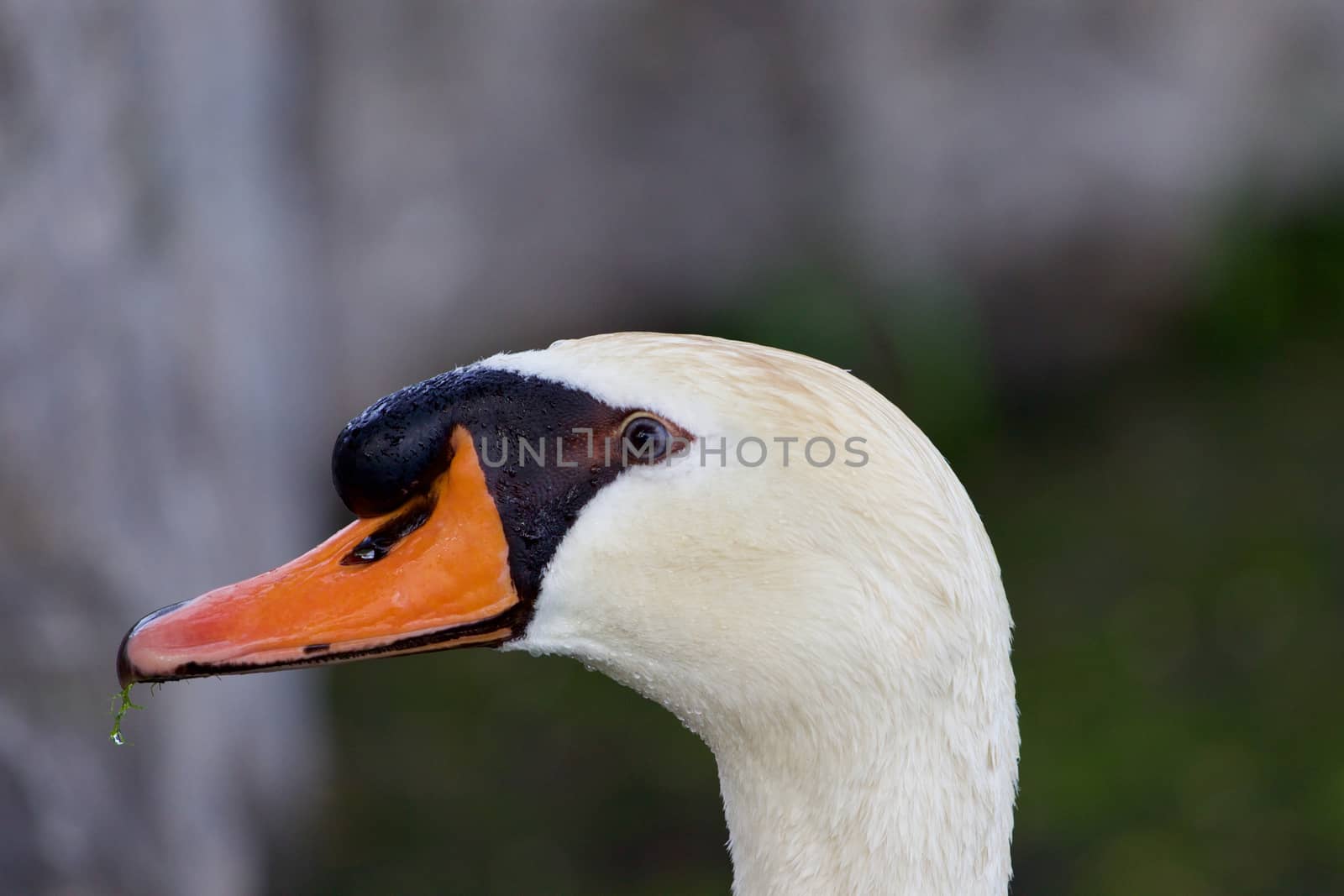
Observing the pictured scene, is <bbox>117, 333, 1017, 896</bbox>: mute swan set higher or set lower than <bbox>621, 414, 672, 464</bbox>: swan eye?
lower

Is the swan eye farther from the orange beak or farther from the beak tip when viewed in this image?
the beak tip

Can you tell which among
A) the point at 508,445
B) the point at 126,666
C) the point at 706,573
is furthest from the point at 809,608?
the point at 126,666

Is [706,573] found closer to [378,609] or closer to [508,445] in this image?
[508,445]

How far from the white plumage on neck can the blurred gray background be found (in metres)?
1.59

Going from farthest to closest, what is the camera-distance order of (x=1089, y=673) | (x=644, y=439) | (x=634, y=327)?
(x=634, y=327), (x=1089, y=673), (x=644, y=439)

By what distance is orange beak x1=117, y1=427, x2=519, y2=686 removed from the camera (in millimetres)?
1687

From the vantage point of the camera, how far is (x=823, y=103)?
5.74 meters

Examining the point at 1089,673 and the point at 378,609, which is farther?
the point at 1089,673

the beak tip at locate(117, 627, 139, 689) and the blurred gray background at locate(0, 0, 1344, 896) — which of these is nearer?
the beak tip at locate(117, 627, 139, 689)

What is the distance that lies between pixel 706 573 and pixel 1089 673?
3.39 metres

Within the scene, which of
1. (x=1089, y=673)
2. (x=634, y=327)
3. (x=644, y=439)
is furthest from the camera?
(x=634, y=327)

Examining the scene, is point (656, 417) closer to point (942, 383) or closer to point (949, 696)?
point (949, 696)

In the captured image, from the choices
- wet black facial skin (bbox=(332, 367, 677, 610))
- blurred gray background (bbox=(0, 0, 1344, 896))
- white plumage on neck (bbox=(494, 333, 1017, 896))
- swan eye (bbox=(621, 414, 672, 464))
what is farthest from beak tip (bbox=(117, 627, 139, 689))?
blurred gray background (bbox=(0, 0, 1344, 896))

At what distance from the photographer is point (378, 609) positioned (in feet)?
5.61
